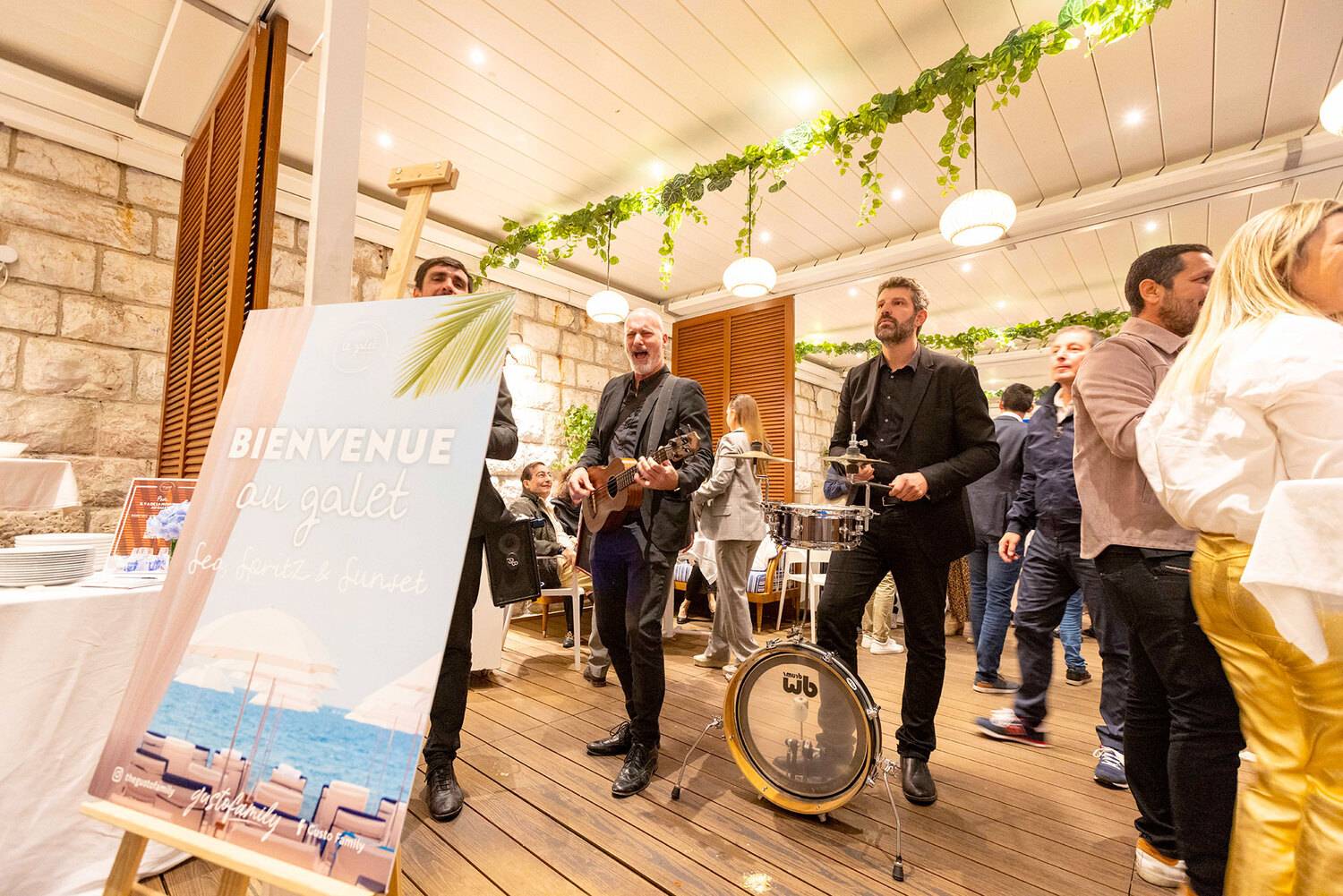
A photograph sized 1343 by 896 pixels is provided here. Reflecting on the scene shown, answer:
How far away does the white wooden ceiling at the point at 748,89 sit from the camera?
9.01 feet

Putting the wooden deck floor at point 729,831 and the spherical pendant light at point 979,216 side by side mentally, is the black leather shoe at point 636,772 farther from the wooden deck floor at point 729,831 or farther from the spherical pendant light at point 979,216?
the spherical pendant light at point 979,216

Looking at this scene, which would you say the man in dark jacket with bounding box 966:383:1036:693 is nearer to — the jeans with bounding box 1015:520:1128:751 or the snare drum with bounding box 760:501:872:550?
the jeans with bounding box 1015:520:1128:751

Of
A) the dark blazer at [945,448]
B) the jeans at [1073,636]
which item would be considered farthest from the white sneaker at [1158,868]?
the jeans at [1073,636]

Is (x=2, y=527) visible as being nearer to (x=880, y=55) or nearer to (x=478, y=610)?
(x=478, y=610)

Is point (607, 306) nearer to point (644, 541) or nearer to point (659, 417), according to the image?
point (659, 417)

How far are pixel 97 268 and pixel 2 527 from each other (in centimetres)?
149

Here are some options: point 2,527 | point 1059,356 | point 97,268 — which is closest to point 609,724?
point 1059,356

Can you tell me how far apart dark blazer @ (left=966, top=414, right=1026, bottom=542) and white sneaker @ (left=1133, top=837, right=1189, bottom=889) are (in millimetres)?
1893

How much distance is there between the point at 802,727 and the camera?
1827 mm

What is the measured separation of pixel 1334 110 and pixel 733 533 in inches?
125

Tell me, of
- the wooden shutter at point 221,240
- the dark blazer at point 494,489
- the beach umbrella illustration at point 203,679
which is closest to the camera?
the beach umbrella illustration at point 203,679

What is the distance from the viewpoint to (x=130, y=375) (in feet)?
11.3

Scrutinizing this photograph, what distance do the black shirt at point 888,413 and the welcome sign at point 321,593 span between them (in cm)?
157

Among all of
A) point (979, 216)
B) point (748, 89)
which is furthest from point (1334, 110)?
point (748, 89)
